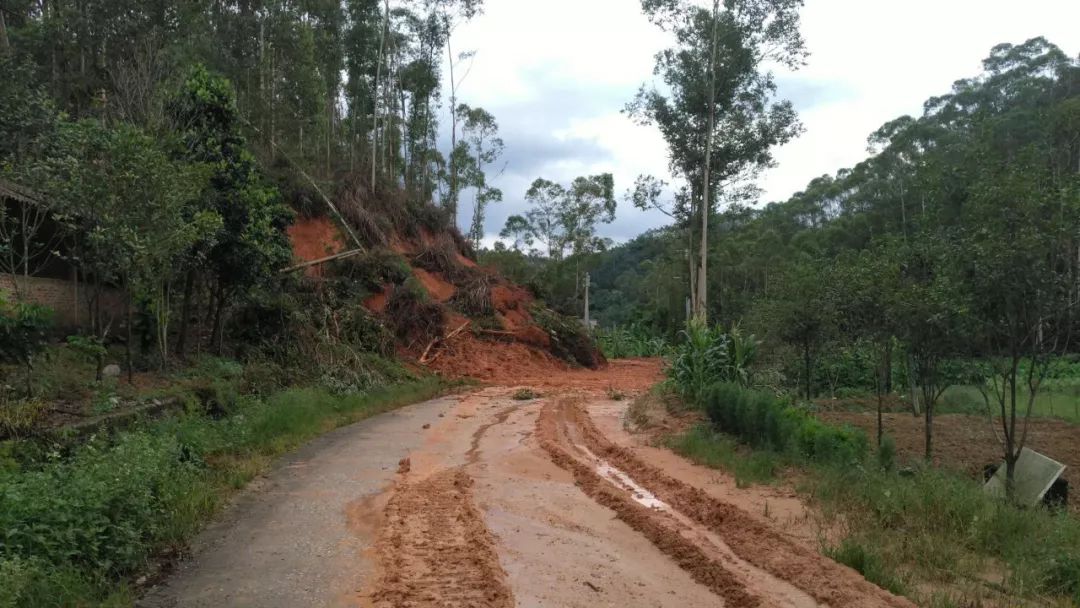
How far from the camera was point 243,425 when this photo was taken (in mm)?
12023

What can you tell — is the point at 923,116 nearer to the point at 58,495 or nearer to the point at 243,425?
the point at 243,425

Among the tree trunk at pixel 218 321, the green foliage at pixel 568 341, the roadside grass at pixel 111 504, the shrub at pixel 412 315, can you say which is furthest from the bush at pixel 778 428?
the green foliage at pixel 568 341

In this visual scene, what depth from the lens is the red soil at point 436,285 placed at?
3070cm

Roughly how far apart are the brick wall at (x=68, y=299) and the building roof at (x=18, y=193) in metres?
2.25

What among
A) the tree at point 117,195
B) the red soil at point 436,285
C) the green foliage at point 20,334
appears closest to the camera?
the green foliage at point 20,334

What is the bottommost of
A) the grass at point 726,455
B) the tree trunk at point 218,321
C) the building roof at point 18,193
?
the grass at point 726,455

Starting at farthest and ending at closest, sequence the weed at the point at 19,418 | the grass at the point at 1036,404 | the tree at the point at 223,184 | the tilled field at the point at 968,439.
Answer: the grass at the point at 1036,404
the tree at the point at 223,184
the tilled field at the point at 968,439
the weed at the point at 19,418

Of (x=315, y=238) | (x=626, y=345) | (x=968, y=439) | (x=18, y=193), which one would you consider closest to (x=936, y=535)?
(x=968, y=439)

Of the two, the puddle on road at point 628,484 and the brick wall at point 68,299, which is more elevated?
the brick wall at point 68,299

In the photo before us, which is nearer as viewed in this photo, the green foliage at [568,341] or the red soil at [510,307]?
the red soil at [510,307]

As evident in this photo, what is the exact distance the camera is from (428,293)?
29500 millimetres

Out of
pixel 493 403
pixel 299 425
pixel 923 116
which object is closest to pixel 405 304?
pixel 493 403

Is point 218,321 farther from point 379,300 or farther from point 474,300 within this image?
point 474,300

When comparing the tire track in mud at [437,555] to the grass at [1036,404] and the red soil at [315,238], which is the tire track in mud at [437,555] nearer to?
the grass at [1036,404]
